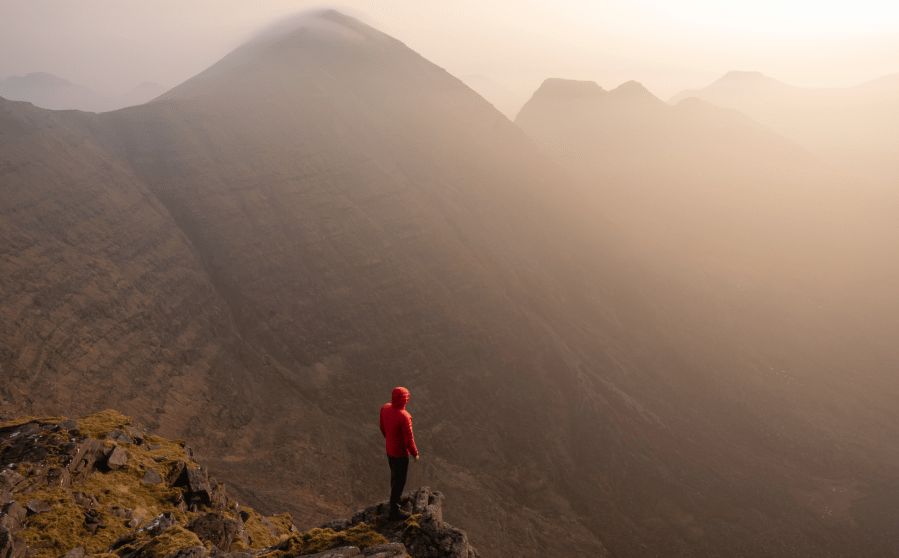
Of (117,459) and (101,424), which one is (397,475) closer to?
(117,459)

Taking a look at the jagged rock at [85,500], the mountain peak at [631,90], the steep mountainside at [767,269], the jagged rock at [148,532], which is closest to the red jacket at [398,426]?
the jagged rock at [148,532]

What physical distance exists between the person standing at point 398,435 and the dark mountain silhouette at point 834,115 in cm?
11800

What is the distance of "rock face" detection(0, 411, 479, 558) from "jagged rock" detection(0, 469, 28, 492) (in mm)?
75

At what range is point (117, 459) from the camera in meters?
11.4

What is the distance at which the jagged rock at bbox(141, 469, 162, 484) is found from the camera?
11.3 metres

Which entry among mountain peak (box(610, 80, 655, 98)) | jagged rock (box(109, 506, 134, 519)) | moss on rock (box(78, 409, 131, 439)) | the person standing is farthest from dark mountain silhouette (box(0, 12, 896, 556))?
mountain peak (box(610, 80, 655, 98))

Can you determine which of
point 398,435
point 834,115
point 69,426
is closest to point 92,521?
point 69,426

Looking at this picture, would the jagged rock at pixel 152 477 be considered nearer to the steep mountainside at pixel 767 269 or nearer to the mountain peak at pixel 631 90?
the steep mountainside at pixel 767 269

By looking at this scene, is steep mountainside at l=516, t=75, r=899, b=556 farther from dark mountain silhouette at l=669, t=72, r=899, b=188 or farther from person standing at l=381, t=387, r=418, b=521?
dark mountain silhouette at l=669, t=72, r=899, b=188

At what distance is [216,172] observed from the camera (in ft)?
131

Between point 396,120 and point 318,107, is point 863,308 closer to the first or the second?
point 396,120

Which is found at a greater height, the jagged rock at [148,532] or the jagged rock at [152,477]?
the jagged rock at [148,532]

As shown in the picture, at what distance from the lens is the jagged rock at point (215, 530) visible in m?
9.15

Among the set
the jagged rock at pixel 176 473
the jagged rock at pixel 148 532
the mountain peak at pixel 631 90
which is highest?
the mountain peak at pixel 631 90
